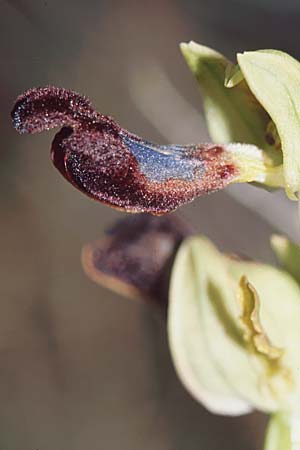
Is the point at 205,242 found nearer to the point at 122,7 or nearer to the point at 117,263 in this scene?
the point at 117,263

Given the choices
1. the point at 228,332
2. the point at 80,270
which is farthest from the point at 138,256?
the point at 80,270

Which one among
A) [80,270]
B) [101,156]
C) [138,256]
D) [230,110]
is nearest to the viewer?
[101,156]

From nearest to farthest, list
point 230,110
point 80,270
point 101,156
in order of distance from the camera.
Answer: point 101,156 < point 230,110 < point 80,270

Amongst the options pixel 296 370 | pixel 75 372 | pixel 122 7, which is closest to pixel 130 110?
pixel 122 7

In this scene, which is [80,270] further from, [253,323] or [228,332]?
[253,323]

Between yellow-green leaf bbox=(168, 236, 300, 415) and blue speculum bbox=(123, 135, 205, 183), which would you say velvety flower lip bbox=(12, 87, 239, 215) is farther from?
yellow-green leaf bbox=(168, 236, 300, 415)

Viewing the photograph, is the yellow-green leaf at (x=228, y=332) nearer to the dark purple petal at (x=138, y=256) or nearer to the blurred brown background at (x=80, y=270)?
the dark purple petal at (x=138, y=256)
